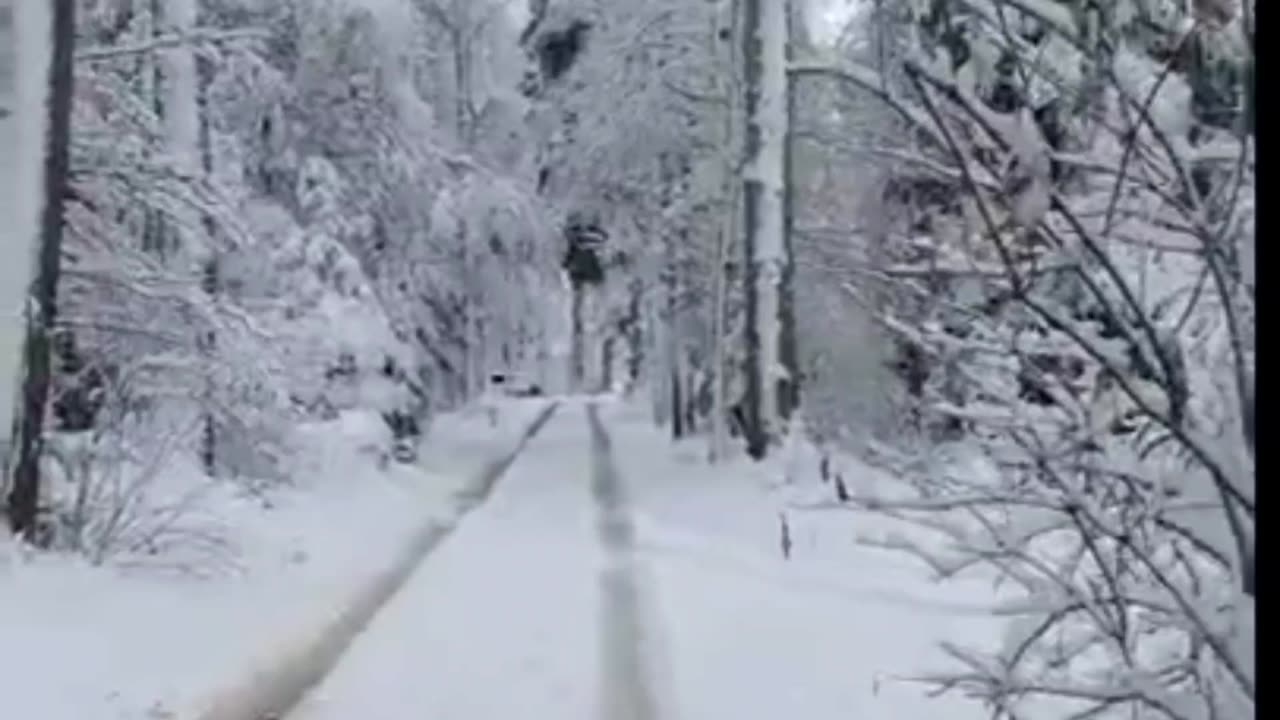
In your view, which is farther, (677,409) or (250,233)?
(677,409)

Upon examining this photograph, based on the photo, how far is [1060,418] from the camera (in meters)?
4.73

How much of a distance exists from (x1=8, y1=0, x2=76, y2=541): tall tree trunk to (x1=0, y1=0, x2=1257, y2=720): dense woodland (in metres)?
0.03

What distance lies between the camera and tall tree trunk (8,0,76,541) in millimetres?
14344

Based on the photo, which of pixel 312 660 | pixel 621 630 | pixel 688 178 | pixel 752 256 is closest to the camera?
pixel 312 660

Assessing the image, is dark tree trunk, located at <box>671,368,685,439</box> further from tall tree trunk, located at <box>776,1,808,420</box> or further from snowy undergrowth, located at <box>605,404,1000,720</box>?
snowy undergrowth, located at <box>605,404,1000,720</box>

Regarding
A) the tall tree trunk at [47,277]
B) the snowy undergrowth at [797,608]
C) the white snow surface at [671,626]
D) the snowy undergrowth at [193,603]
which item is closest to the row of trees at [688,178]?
the snowy undergrowth at [797,608]

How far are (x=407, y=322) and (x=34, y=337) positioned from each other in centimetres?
1507

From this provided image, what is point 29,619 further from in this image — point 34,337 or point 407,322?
point 407,322

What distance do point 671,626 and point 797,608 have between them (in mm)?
1194

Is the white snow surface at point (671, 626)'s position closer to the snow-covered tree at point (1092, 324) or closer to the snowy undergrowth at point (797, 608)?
the snowy undergrowth at point (797, 608)

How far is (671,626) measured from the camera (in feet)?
40.6

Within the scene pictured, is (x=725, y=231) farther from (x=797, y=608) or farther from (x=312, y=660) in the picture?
(x=312, y=660)

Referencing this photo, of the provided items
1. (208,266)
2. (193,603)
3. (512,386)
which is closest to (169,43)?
(193,603)

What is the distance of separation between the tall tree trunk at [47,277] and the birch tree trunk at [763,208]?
11.4 metres
